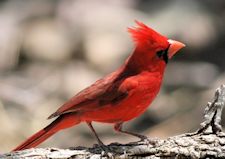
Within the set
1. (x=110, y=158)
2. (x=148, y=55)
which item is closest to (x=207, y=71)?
(x=148, y=55)

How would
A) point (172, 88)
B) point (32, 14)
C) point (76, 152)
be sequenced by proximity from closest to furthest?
point (76, 152) < point (172, 88) < point (32, 14)

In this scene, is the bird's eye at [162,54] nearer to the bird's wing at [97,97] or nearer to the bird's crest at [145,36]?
A: the bird's crest at [145,36]

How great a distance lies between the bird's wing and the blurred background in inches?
100

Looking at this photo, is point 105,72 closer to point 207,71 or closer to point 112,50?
point 112,50

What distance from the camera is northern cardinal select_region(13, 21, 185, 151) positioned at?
4.41 m

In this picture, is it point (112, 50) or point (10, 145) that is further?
point (112, 50)

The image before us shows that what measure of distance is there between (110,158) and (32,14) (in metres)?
5.20

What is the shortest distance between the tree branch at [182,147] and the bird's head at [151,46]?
1.53ft

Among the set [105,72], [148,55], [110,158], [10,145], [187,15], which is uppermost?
[187,15]

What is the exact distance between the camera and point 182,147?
4.25 meters

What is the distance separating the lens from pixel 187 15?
890 centimetres

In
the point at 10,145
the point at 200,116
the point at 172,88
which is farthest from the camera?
the point at 172,88

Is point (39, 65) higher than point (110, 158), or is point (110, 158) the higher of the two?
point (39, 65)

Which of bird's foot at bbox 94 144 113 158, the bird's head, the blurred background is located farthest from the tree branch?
the blurred background
